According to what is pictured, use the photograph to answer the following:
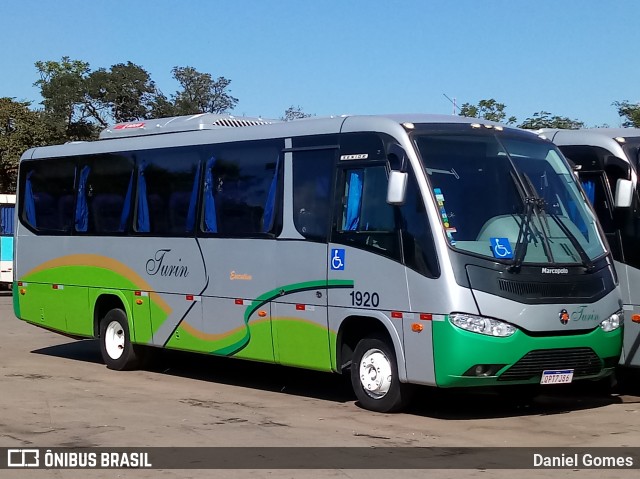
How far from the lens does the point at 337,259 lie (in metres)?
12.1

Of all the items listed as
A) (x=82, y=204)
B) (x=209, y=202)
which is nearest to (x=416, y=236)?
(x=209, y=202)

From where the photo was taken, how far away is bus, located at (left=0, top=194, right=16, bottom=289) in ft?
105

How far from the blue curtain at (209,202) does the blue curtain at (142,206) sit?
1.37 meters

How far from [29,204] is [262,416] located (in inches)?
309

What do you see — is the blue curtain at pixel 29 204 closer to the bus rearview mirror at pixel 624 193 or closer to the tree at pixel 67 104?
the bus rearview mirror at pixel 624 193

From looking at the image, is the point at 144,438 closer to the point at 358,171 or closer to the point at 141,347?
the point at 358,171

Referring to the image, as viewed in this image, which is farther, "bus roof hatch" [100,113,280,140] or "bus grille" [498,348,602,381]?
"bus roof hatch" [100,113,280,140]

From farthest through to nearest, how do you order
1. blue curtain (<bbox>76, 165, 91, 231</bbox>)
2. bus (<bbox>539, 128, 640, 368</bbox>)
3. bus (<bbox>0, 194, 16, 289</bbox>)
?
bus (<bbox>0, 194, 16, 289</bbox>)
blue curtain (<bbox>76, 165, 91, 231</bbox>)
bus (<bbox>539, 128, 640, 368</bbox>)

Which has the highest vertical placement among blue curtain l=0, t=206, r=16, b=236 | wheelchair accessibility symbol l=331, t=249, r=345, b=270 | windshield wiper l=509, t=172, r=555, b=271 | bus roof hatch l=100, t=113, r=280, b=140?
bus roof hatch l=100, t=113, r=280, b=140

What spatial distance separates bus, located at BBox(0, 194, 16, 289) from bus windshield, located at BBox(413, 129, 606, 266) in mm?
22863

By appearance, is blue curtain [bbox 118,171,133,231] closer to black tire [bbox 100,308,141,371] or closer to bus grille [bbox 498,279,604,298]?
black tire [bbox 100,308,141,371]

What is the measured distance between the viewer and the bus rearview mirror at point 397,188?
11055 millimetres

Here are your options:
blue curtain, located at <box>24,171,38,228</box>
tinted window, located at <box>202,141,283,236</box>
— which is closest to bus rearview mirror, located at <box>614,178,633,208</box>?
tinted window, located at <box>202,141,283,236</box>
